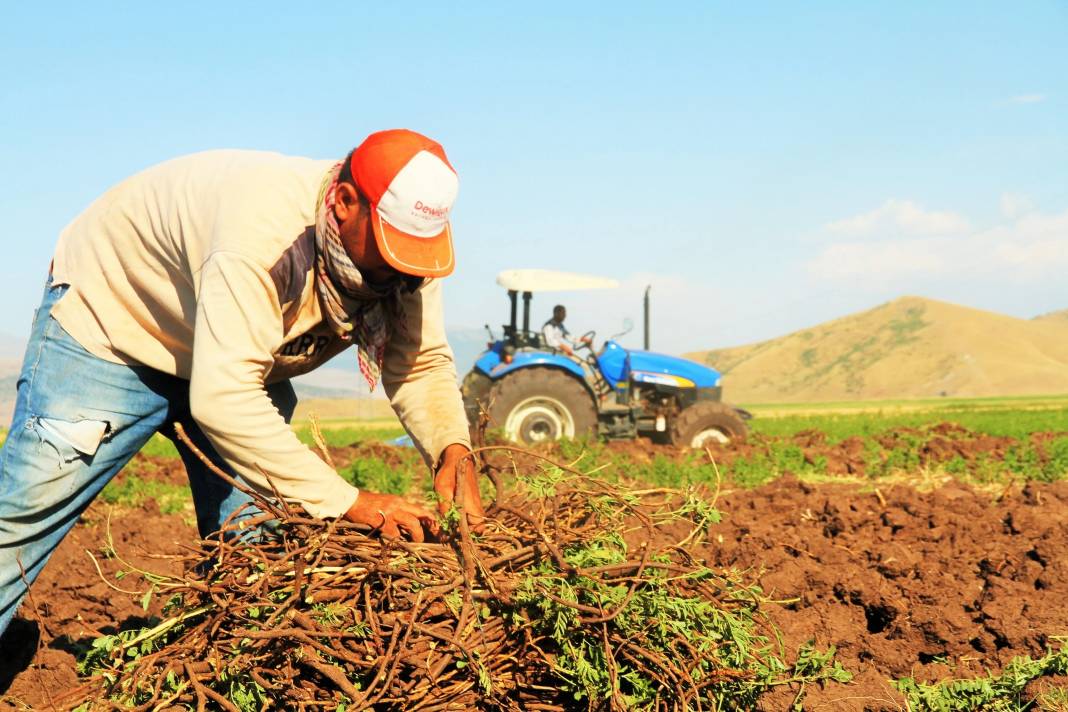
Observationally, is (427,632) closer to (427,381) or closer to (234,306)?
(234,306)

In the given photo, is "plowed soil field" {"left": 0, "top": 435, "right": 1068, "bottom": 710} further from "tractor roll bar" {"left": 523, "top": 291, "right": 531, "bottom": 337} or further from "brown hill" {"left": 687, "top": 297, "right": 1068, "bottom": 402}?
"brown hill" {"left": 687, "top": 297, "right": 1068, "bottom": 402}

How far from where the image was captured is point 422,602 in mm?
2785

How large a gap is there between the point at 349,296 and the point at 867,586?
2.87 m

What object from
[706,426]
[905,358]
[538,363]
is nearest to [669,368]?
[706,426]

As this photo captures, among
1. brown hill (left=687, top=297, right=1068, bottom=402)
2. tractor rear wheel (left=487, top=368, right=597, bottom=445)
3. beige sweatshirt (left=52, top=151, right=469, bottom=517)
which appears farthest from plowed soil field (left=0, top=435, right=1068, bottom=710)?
brown hill (left=687, top=297, right=1068, bottom=402)

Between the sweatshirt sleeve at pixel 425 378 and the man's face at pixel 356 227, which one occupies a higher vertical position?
the man's face at pixel 356 227

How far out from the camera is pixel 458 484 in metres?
3.05

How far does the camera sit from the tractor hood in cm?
1402

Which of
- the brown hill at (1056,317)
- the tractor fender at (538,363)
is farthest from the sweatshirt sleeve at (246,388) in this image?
the brown hill at (1056,317)

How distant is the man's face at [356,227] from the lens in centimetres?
295

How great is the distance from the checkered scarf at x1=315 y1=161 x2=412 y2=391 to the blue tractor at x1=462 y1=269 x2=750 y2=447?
9.06 metres

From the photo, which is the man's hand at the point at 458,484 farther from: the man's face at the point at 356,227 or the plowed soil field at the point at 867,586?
the plowed soil field at the point at 867,586

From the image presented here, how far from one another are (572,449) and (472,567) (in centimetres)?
815

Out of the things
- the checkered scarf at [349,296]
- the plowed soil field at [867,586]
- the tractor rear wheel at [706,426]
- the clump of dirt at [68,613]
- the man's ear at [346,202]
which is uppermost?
the man's ear at [346,202]
